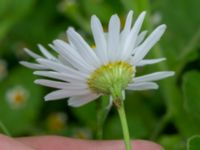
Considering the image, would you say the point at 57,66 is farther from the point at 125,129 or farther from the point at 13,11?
the point at 13,11

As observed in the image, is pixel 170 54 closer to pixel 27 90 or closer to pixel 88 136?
pixel 88 136

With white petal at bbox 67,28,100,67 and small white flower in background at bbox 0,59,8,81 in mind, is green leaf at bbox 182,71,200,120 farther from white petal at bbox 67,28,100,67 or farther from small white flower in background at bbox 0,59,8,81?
small white flower in background at bbox 0,59,8,81

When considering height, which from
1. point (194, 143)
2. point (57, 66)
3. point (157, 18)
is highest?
point (157, 18)

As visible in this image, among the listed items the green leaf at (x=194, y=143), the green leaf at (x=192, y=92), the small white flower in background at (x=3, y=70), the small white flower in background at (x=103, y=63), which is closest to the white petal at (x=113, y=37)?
the small white flower in background at (x=103, y=63)

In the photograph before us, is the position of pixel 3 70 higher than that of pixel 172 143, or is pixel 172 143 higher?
pixel 3 70

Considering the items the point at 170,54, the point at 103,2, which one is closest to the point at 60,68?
the point at 170,54

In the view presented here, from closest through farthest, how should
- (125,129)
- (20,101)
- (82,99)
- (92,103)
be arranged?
(125,129) → (82,99) → (92,103) → (20,101)

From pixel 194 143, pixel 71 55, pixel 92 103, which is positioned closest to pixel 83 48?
pixel 71 55
